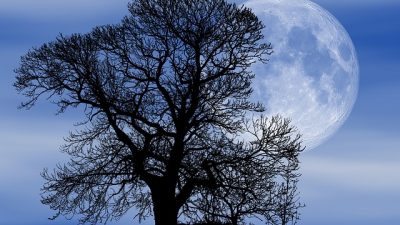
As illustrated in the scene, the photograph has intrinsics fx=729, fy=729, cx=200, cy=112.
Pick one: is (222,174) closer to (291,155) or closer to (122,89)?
(291,155)

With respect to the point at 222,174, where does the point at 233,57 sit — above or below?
above

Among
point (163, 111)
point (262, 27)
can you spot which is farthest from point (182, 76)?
point (262, 27)

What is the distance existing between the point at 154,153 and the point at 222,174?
247cm

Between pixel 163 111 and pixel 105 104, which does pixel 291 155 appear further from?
pixel 105 104

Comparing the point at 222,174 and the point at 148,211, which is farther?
the point at 148,211

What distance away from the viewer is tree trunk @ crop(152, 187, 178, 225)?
24516 mm

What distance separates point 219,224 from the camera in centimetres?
2450

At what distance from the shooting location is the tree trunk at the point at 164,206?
24.5 m

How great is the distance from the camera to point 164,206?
24.5m

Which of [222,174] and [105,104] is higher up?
[105,104]

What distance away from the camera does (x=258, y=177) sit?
25.0 metres

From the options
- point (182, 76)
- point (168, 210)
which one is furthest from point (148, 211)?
point (182, 76)

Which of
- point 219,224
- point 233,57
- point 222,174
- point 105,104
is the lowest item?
point 219,224

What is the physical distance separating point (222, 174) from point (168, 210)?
2213 mm
